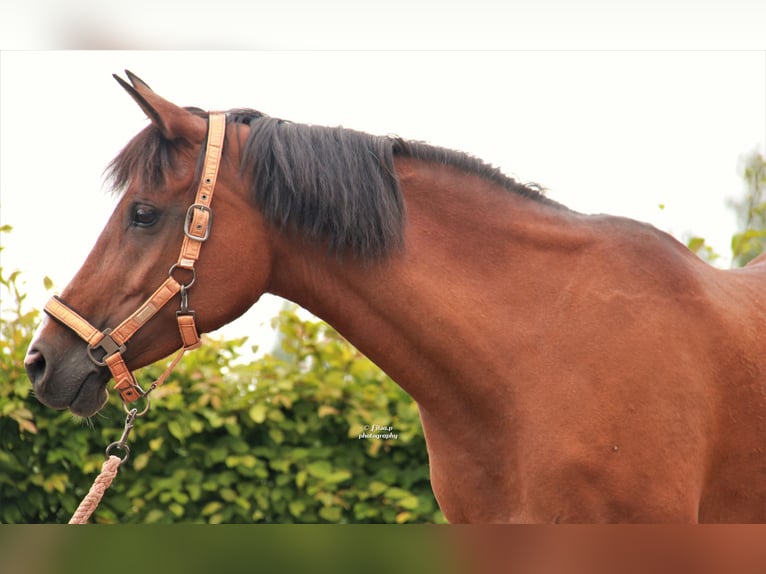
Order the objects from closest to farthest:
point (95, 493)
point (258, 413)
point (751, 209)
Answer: point (95, 493), point (258, 413), point (751, 209)

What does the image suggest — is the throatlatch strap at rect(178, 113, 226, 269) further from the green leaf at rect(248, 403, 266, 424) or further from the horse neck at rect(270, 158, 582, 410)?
the green leaf at rect(248, 403, 266, 424)

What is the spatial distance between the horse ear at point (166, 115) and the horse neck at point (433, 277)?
1.37 feet

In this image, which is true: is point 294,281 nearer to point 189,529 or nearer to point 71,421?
point 189,529

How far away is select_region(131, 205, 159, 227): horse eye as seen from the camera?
241cm

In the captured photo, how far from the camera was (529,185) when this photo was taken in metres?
2.63

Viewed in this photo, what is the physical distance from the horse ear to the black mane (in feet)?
0.18

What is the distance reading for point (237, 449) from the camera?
4234mm

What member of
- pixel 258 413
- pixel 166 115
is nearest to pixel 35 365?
pixel 166 115

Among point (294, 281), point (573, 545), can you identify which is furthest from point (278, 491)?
point (573, 545)

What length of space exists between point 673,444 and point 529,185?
0.91 m

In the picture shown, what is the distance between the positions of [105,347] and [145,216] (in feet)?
1.31

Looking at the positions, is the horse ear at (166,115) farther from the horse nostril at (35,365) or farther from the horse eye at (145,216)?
the horse nostril at (35,365)

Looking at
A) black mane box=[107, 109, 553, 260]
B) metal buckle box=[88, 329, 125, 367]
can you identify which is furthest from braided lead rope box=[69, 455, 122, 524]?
black mane box=[107, 109, 553, 260]

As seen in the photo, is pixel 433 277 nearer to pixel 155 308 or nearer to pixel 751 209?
pixel 155 308
